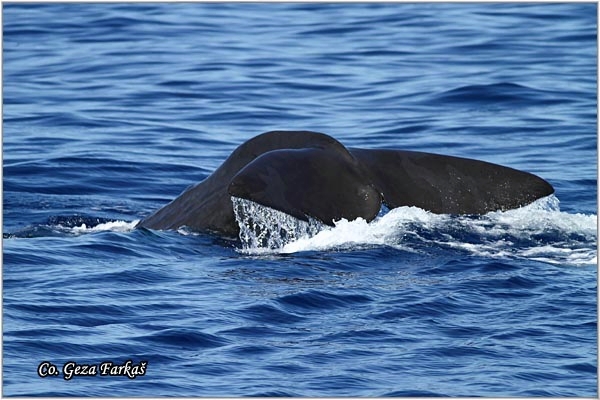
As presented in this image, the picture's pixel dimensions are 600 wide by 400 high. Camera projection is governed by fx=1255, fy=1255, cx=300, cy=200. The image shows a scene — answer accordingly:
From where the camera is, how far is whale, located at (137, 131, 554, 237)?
876 cm

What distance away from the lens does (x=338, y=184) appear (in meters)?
9.00

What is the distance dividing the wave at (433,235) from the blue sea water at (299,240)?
0.02 m

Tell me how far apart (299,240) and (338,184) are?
588mm

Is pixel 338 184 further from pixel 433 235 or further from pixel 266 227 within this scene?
pixel 433 235

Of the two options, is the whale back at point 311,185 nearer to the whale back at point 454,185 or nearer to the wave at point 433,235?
the wave at point 433,235

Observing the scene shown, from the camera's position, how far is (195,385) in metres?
6.58

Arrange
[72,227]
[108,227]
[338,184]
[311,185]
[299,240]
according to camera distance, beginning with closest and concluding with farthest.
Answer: [311,185] < [338,184] < [299,240] < [108,227] < [72,227]

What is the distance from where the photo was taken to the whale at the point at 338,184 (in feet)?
28.7

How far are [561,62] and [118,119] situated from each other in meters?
7.72

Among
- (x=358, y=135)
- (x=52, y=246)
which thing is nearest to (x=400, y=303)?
(x=52, y=246)

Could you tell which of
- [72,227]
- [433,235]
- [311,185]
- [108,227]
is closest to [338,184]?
[311,185]

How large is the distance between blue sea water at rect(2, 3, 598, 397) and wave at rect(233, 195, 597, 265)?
22mm

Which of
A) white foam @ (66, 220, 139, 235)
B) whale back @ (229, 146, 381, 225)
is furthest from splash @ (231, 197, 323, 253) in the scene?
white foam @ (66, 220, 139, 235)

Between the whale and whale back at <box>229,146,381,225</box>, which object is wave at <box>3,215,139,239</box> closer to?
the whale
